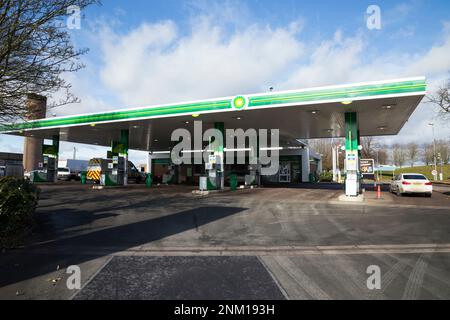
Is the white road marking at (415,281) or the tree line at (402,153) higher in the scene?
the tree line at (402,153)

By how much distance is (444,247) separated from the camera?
6.13 m

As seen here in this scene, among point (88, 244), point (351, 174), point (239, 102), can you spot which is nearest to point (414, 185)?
point (351, 174)

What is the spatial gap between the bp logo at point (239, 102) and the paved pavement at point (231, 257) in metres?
8.30

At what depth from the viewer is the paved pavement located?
154 inches

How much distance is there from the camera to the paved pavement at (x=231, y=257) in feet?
12.8

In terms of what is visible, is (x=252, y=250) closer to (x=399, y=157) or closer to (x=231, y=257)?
(x=231, y=257)

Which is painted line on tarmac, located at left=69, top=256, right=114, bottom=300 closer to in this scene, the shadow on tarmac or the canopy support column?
the shadow on tarmac

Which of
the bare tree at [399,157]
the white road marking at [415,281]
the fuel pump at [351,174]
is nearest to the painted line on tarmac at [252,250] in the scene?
the white road marking at [415,281]

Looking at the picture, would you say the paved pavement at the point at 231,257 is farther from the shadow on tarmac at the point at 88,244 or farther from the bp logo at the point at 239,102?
the bp logo at the point at 239,102

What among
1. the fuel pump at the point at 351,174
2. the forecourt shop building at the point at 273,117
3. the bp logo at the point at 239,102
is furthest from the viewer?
the bp logo at the point at 239,102

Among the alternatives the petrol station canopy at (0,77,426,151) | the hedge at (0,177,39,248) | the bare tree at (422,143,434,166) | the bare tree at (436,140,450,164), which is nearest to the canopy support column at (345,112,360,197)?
the petrol station canopy at (0,77,426,151)

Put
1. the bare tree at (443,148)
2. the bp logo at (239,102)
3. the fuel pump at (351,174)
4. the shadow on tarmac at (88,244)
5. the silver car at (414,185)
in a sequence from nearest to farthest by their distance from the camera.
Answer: the shadow on tarmac at (88,244), the fuel pump at (351,174), the bp logo at (239,102), the silver car at (414,185), the bare tree at (443,148)

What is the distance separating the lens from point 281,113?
18.2 m
